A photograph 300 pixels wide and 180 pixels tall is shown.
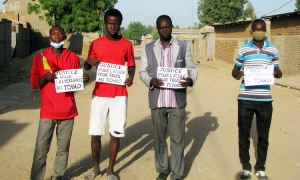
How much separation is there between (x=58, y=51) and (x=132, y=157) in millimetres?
2371

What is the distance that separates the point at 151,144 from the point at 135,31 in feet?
386

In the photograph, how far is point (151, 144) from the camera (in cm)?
714

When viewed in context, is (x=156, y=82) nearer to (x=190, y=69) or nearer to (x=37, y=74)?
(x=190, y=69)

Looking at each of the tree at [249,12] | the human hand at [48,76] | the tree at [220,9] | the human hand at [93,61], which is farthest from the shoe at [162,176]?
the tree at [249,12]

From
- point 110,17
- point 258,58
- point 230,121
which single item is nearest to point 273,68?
point 258,58

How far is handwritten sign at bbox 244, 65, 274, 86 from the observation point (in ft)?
16.4

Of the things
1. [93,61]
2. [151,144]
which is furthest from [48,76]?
[151,144]

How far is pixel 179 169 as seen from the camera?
197 inches

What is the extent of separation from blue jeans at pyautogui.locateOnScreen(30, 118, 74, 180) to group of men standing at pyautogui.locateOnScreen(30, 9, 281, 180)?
1 centimetres

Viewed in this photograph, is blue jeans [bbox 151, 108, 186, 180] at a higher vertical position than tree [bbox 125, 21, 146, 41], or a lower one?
lower

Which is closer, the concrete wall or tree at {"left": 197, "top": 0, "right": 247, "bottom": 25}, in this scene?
the concrete wall

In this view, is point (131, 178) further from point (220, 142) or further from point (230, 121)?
point (230, 121)

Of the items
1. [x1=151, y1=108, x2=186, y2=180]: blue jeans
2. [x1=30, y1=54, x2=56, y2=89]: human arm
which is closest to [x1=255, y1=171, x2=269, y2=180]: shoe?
[x1=151, y1=108, x2=186, y2=180]: blue jeans

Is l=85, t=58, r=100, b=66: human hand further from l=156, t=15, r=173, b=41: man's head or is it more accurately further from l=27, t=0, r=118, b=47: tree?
l=27, t=0, r=118, b=47: tree
